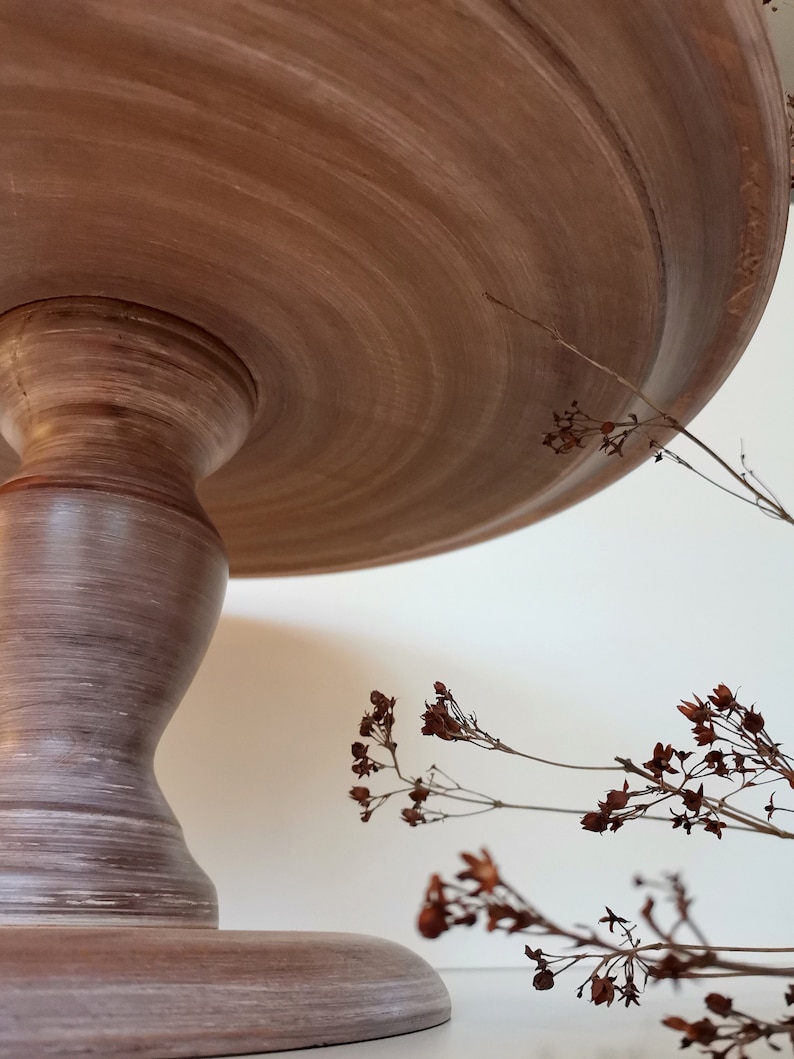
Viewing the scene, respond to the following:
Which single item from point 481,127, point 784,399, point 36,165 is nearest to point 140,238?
point 36,165

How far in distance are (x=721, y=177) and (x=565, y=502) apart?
0.27 metres

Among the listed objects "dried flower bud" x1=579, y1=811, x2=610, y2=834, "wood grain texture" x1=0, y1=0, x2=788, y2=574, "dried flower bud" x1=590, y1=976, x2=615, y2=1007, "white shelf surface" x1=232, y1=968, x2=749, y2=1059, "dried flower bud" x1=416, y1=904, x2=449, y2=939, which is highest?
"wood grain texture" x1=0, y1=0, x2=788, y2=574

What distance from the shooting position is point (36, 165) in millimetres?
356

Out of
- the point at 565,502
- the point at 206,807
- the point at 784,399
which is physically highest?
the point at 784,399

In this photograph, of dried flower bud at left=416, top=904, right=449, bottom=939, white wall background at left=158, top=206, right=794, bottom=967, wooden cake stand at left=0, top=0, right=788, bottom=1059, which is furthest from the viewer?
white wall background at left=158, top=206, right=794, bottom=967

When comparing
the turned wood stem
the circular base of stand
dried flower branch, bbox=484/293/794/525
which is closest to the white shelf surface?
the circular base of stand

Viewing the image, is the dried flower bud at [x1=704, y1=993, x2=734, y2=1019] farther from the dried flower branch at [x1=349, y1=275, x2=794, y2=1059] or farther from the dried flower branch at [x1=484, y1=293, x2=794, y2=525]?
the dried flower branch at [x1=484, y1=293, x2=794, y2=525]

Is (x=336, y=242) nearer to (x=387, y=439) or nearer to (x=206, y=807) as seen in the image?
(x=387, y=439)

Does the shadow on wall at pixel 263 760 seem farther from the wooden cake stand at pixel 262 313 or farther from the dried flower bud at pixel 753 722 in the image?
the dried flower bud at pixel 753 722

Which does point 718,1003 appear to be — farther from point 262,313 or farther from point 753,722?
point 262,313

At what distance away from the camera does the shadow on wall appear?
3.29ft

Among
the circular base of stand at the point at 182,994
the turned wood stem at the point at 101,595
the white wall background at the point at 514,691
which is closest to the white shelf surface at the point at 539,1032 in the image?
the circular base of stand at the point at 182,994

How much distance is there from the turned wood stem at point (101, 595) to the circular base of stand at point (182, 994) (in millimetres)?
63

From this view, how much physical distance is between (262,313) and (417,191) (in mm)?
129
